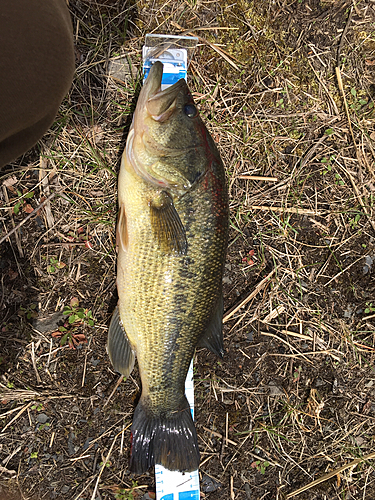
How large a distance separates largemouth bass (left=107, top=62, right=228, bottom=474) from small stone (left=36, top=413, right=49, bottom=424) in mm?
956

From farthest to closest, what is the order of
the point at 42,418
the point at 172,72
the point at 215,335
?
the point at 172,72, the point at 42,418, the point at 215,335

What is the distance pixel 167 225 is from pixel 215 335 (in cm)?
93

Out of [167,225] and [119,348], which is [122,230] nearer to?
[167,225]

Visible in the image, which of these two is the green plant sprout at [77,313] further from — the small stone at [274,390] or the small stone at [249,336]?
the small stone at [274,390]

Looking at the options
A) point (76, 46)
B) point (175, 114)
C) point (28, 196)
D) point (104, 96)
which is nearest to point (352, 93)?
point (175, 114)

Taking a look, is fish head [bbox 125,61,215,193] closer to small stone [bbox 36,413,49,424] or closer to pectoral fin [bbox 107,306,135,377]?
pectoral fin [bbox 107,306,135,377]

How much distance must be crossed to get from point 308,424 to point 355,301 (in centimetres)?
124

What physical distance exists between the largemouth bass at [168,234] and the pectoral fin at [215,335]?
0.04m

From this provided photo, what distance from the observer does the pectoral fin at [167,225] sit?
210cm

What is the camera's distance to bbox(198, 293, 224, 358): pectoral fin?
239 centimetres

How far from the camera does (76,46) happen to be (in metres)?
2.62

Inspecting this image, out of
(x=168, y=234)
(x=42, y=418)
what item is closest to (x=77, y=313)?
(x=42, y=418)

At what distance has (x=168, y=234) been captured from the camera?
2.11 m

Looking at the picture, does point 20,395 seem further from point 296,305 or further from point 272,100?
point 272,100
